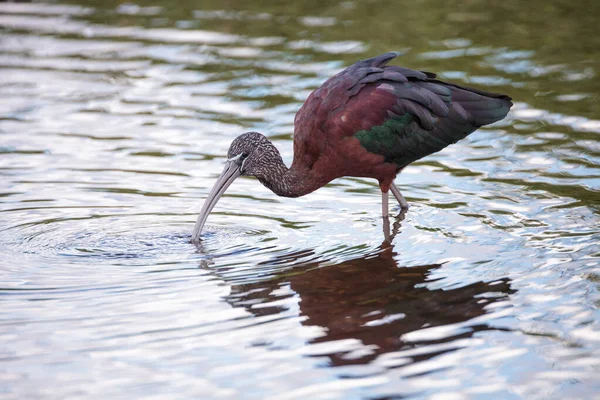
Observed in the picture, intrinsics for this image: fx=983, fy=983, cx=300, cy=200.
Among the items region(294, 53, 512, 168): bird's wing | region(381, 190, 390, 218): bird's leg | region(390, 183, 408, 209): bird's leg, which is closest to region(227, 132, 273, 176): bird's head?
region(294, 53, 512, 168): bird's wing

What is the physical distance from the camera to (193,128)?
1107cm

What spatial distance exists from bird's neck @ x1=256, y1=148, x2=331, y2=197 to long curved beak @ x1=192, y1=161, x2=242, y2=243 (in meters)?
0.23

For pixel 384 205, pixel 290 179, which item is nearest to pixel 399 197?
pixel 384 205

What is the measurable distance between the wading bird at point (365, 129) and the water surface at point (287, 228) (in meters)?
0.43

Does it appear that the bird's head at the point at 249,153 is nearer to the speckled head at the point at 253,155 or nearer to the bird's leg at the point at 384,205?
the speckled head at the point at 253,155

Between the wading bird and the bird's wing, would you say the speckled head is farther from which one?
the bird's wing

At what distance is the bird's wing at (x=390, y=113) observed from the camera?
7922 mm

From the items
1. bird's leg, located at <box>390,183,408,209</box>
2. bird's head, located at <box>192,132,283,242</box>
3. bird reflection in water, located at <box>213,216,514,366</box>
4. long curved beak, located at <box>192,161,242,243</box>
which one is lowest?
bird reflection in water, located at <box>213,216,514,366</box>

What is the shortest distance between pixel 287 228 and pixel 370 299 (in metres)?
1.76

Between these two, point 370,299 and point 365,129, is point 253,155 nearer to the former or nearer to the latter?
point 365,129

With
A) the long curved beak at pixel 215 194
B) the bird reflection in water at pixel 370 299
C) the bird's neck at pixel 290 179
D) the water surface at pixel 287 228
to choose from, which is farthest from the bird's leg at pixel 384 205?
the long curved beak at pixel 215 194

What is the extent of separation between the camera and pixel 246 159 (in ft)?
27.1

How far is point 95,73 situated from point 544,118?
20.0ft

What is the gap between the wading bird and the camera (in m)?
7.94
